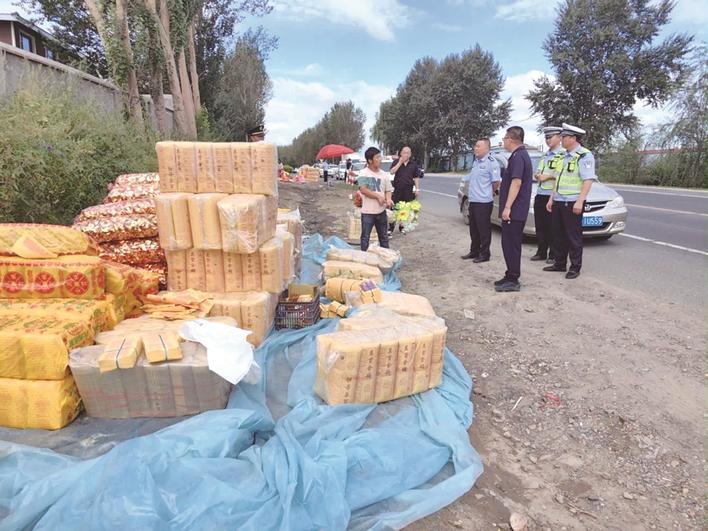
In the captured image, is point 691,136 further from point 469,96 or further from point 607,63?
point 469,96

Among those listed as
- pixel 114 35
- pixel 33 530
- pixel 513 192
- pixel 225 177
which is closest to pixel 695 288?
pixel 513 192

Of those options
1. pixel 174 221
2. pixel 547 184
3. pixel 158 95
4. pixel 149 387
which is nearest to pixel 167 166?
pixel 174 221

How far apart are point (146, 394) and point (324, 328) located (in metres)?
1.83

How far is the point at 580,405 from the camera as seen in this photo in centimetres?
326

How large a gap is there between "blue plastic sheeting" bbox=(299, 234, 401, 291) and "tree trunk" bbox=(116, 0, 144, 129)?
5102 mm

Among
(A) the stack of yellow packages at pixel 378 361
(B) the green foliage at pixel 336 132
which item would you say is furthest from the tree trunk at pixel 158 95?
(B) the green foliage at pixel 336 132

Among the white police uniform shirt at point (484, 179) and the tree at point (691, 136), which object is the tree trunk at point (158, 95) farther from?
the tree at point (691, 136)

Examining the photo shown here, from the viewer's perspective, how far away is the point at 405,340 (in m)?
3.13

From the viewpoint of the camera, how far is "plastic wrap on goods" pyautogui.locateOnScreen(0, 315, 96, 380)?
2.78 metres

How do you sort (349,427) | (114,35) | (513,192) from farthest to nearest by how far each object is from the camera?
(114,35) < (513,192) < (349,427)

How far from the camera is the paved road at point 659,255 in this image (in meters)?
5.61

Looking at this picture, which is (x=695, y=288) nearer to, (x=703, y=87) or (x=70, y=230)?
(x=70, y=230)

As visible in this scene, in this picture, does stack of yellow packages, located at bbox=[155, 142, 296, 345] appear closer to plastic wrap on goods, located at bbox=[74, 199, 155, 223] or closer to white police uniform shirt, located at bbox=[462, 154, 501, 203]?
plastic wrap on goods, located at bbox=[74, 199, 155, 223]

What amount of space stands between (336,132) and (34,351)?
67.6 metres
